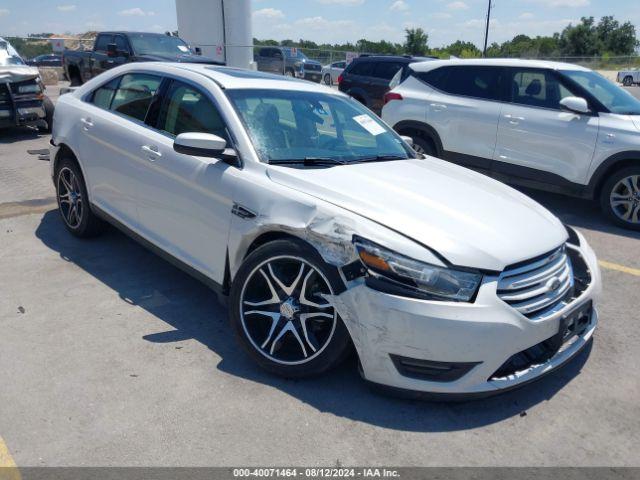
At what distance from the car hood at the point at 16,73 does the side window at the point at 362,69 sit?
22.2ft

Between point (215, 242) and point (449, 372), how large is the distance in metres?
1.64

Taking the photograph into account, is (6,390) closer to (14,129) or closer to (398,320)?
(398,320)

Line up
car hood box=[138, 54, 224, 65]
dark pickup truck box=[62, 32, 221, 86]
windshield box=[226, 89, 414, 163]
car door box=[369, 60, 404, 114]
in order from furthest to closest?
dark pickup truck box=[62, 32, 221, 86], car door box=[369, 60, 404, 114], car hood box=[138, 54, 224, 65], windshield box=[226, 89, 414, 163]

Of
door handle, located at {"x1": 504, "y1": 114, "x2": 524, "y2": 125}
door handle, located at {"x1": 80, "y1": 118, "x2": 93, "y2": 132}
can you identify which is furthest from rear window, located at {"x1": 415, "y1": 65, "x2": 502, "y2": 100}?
door handle, located at {"x1": 80, "y1": 118, "x2": 93, "y2": 132}

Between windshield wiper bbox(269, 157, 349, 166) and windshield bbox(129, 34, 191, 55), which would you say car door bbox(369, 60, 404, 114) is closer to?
windshield bbox(129, 34, 191, 55)

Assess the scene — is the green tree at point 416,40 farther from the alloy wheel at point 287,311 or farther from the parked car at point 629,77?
the alloy wheel at point 287,311

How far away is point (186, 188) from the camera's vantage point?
3738mm

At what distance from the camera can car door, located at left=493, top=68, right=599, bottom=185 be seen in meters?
6.43

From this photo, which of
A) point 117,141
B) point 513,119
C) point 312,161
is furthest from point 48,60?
point 312,161

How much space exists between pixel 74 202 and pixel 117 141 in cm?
109

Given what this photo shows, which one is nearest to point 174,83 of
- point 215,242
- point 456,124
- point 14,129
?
point 215,242

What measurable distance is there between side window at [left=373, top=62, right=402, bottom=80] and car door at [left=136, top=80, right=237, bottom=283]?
9.31m

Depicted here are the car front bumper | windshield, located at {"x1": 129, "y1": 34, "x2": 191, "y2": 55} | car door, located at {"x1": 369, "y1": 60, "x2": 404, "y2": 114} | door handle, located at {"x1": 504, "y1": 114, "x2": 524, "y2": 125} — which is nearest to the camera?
the car front bumper

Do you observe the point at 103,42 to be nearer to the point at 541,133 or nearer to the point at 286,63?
the point at 541,133
